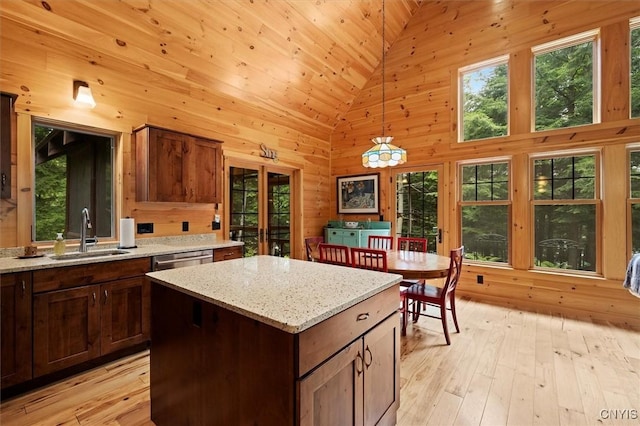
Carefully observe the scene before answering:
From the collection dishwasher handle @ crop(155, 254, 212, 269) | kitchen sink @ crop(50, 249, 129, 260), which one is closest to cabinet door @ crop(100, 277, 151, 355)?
dishwasher handle @ crop(155, 254, 212, 269)

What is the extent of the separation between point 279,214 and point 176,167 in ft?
6.90

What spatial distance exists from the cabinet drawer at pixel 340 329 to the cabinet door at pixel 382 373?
0.22 feet

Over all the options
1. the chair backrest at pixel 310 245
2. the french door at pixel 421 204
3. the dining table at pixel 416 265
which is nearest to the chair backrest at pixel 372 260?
the dining table at pixel 416 265

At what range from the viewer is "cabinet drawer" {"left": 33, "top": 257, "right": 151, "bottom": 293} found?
2.07 metres

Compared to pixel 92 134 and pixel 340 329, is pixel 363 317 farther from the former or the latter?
pixel 92 134

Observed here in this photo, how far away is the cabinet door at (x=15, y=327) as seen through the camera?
1917mm

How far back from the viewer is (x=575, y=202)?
3627 millimetres

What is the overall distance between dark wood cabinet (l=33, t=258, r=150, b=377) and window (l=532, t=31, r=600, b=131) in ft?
16.9

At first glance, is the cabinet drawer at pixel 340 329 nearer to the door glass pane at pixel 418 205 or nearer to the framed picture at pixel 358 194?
the door glass pane at pixel 418 205

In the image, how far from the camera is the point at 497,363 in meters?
2.44

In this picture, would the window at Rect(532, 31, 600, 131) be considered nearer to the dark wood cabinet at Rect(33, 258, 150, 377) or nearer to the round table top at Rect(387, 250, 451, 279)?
the round table top at Rect(387, 250, 451, 279)

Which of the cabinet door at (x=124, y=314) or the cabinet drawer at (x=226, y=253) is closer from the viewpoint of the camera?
the cabinet door at (x=124, y=314)

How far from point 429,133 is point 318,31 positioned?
7.44 feet

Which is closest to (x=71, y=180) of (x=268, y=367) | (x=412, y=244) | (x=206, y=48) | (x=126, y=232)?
(x=126, y=232)
